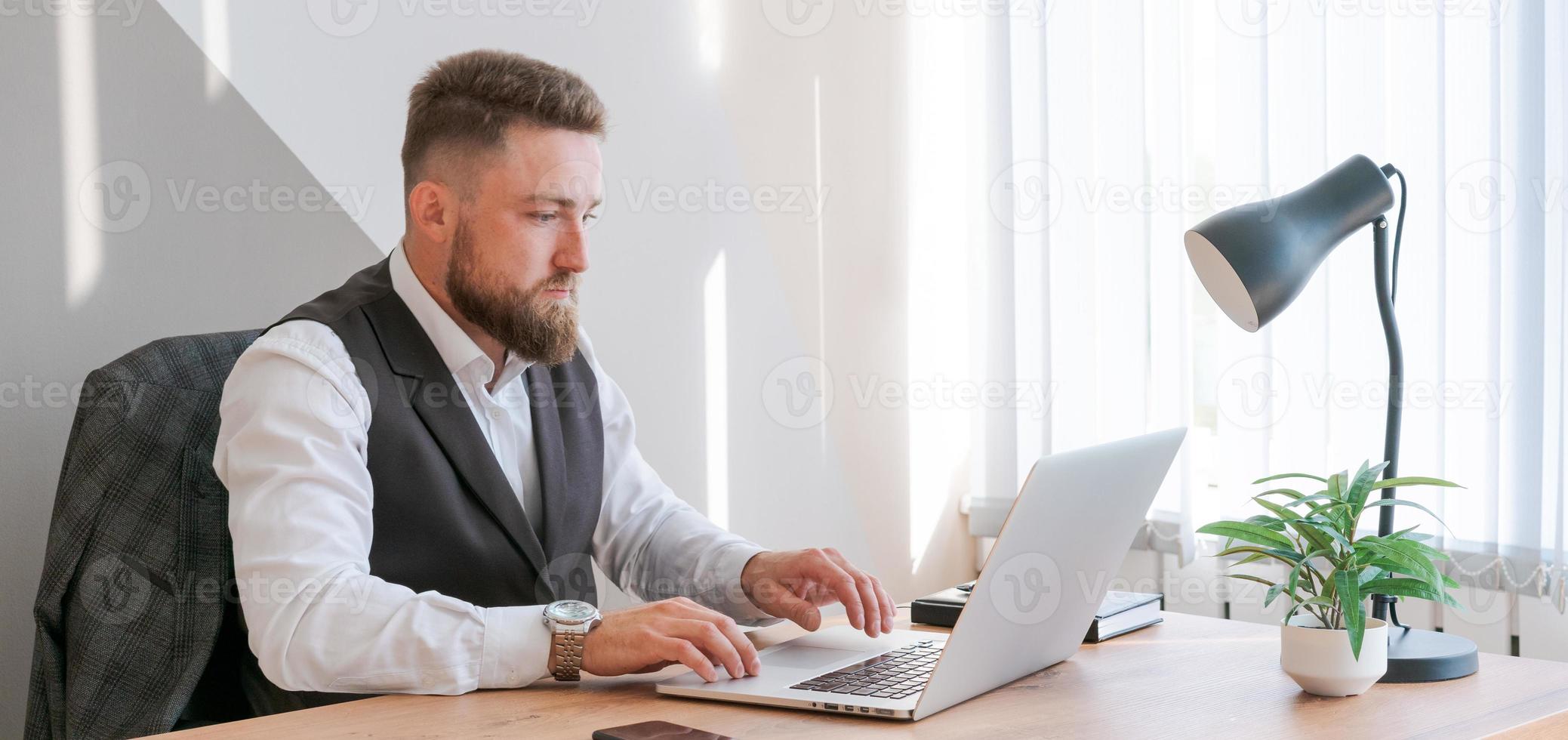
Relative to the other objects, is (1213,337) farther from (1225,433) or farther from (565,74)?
(565,74)

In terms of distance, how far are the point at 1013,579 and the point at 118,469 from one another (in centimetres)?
105

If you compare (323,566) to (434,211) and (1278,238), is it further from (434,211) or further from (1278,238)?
(1278,238)

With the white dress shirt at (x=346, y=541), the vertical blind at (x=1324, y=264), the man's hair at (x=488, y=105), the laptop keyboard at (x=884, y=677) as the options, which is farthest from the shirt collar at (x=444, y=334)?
the vertical blind at (x=1324, y=264)

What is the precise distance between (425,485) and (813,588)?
461mm

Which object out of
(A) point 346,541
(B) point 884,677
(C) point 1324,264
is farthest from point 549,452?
(C) point 1324,264

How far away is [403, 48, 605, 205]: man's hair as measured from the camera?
5.38 feet

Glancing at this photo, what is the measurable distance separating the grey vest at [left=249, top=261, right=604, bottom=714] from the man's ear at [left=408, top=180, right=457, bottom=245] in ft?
0.27

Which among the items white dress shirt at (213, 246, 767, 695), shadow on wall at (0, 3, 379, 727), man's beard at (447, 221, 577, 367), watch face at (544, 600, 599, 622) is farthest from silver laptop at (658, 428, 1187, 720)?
shadow on wall at (0, 3, 379, 727)

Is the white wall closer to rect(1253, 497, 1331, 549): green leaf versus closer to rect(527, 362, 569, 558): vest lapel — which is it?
rect(527, 362, 569, 558): vest lapel

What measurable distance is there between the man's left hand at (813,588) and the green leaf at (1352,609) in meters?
0.45

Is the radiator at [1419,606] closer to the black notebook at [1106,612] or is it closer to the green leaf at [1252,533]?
the black notebook at [1106,612]

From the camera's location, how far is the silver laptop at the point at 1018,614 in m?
1.10

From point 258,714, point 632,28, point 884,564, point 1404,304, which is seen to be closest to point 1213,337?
point 1404,304

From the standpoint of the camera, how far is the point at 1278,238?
133 centimetres
